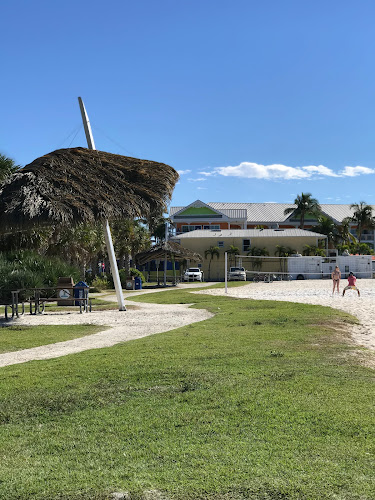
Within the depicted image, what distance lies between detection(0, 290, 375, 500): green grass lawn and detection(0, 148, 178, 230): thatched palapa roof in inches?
284

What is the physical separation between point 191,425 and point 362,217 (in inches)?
3139

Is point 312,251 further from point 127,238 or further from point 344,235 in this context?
point 127,238

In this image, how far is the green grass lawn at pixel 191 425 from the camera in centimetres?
385

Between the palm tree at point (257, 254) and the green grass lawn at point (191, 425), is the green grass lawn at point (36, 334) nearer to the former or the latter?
the green grass lawn at point (191, 425)

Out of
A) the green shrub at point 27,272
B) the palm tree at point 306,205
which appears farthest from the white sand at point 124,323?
the palm tree at point 306,205

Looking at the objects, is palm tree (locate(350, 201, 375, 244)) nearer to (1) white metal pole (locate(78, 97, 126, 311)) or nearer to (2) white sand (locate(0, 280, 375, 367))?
(2) white sand (locate(0, 280, 375, 367))

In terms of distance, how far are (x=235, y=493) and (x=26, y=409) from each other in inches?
118

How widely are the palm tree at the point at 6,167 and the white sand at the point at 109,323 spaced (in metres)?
4.64

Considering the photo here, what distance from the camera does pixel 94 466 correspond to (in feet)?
13.8

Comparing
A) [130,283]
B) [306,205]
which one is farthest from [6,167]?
[306,205]

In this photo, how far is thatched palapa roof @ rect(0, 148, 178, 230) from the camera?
15.3m

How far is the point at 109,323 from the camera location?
15094 millimetres

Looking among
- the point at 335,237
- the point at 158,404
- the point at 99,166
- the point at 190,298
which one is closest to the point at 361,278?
the point at 335,237

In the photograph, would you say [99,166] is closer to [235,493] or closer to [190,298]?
[190,298]
